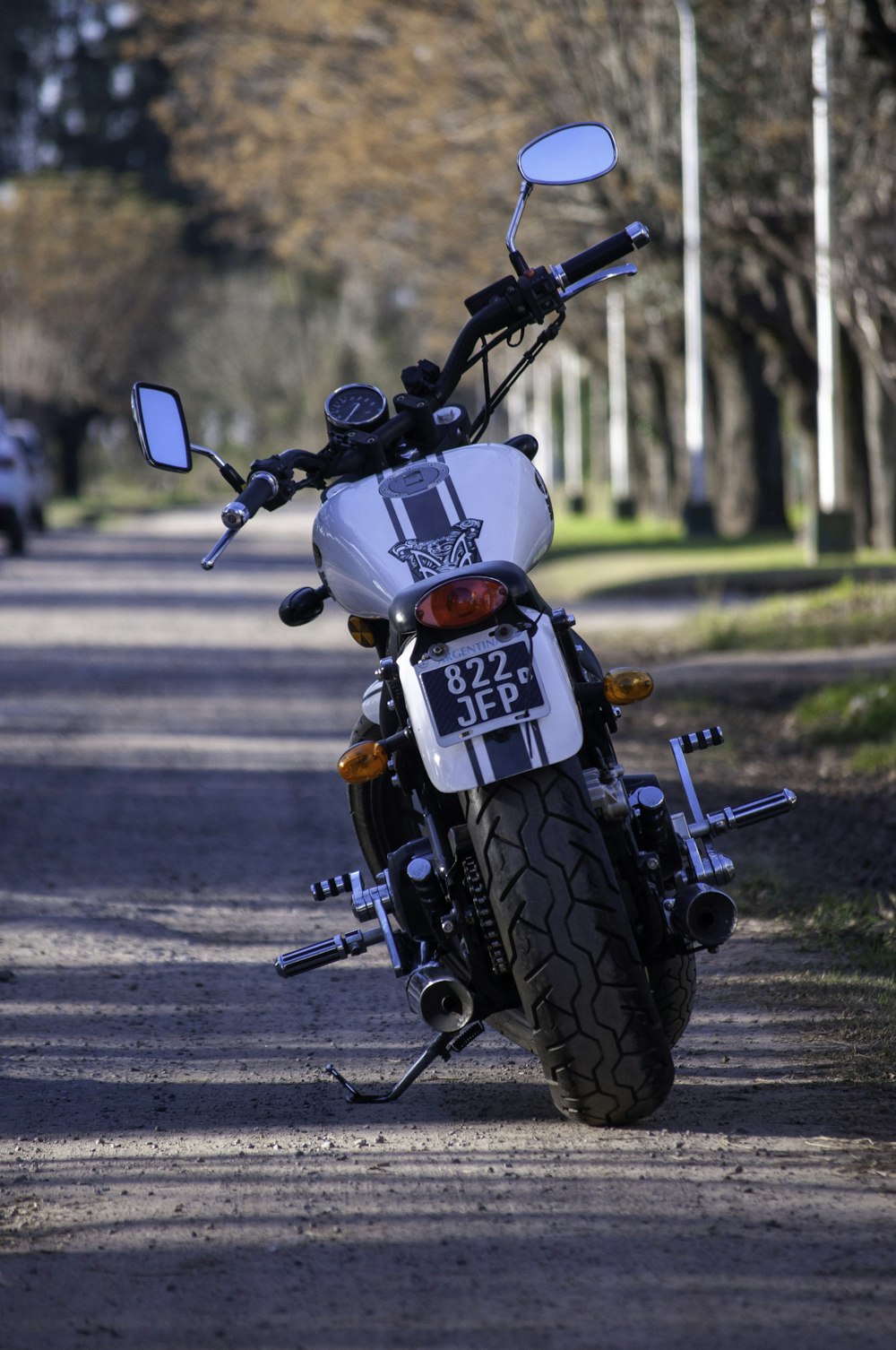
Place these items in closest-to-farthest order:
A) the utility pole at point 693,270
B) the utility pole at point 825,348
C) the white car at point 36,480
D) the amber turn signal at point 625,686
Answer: the amber turn signal at point 625,686 → the utility pole at point 825,348 → the utility pole at point 693,270 → the white car at point 36,480

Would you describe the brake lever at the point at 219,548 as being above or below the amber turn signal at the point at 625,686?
above

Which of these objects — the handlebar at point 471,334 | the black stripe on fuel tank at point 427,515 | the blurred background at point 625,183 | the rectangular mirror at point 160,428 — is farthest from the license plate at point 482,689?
the blurred background at point 625,183

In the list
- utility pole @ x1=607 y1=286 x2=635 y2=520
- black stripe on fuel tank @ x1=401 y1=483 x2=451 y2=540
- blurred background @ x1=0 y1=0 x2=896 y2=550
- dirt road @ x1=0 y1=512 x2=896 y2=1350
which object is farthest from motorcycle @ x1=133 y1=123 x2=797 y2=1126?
utility pole @ x1=607 y1=286 x2=635 y2=520

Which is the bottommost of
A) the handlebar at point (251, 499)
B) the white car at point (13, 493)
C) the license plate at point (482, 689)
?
the white car at point (13, 493)

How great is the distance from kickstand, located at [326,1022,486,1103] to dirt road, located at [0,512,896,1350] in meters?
0.04

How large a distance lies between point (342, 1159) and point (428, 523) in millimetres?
1355

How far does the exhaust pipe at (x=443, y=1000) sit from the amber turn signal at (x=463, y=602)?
0.75 meters

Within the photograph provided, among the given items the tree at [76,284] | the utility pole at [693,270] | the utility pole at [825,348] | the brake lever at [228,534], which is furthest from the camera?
the tree at [76,284]

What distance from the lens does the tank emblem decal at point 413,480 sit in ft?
15.3

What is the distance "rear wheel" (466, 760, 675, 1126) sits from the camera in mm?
4168

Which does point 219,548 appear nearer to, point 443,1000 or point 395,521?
point 395,521

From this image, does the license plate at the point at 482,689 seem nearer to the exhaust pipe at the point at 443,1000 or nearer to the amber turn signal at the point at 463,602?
the amber turn signal at the point at 463,602

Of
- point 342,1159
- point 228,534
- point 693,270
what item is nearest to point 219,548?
point 228,534

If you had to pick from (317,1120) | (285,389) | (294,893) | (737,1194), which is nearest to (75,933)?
(294,893)
